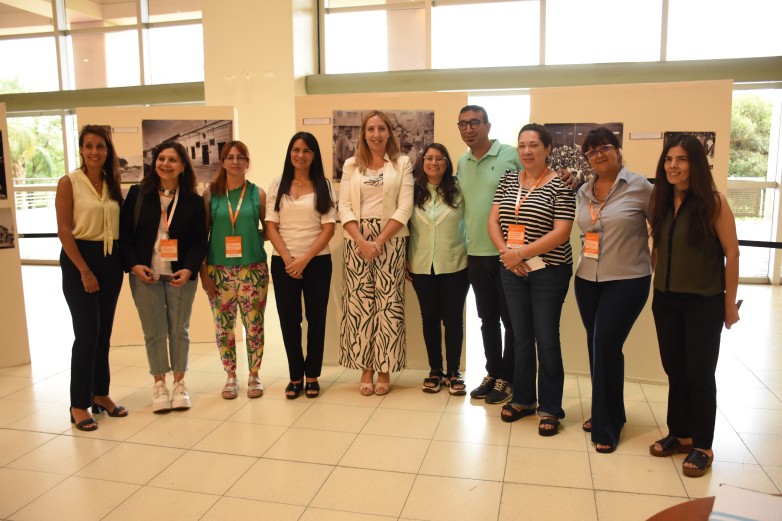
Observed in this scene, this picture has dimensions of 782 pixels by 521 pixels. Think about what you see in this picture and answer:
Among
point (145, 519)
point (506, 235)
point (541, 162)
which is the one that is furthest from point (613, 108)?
point (145, 519)

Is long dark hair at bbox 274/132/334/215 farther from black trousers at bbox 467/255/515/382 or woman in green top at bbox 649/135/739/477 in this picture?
woman in green top at bbox 649/135/739/477

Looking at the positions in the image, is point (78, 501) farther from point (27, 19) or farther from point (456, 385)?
point (27, 19)

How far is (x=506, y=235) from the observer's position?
3496mm

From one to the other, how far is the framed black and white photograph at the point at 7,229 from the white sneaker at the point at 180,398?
85.0 inches

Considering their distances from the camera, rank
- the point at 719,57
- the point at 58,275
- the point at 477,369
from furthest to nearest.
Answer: the point at 58,275 < the point at 719,57 < the point at 477,369

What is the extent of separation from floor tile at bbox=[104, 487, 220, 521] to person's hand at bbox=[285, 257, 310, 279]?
59.3 inches

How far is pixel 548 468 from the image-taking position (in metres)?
3.04

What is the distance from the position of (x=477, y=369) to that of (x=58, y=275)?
801 cm

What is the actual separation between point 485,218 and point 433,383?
123cm

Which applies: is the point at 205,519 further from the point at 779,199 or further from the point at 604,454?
the point at 779,199

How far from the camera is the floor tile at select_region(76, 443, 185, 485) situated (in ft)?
9.87

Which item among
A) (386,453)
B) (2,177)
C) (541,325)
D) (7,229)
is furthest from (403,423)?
(2,177)

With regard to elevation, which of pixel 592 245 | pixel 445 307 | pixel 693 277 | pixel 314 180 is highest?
pixel 314 180

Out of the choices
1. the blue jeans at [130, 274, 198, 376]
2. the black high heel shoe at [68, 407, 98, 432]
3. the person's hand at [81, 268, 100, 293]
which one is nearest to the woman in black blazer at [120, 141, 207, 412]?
the blue jeans at [130, 274, 198, 376]
